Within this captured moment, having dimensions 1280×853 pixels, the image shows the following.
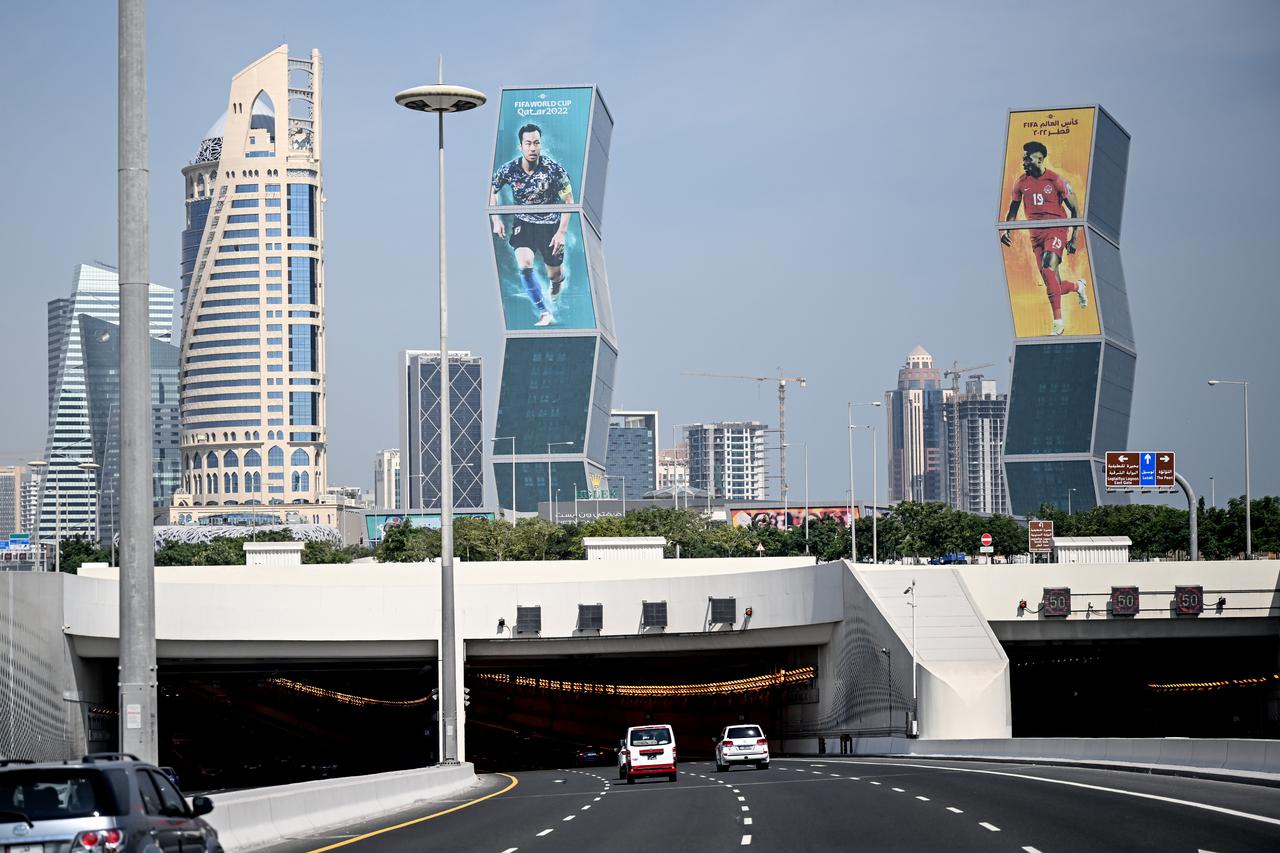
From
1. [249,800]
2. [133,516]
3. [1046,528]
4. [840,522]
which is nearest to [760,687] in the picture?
[1046,528]

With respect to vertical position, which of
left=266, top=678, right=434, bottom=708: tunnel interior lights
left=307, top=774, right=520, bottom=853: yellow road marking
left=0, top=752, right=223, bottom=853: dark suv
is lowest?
left=266, top=678, right=434, bottom=708: tunnel interior lights

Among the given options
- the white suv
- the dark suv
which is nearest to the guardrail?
the white suv

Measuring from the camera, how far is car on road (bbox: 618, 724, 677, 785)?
5053 centimetres

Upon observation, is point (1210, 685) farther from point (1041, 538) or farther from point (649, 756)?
point (649, 756)

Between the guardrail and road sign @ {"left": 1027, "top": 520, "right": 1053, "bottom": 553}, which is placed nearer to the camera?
the guardrail

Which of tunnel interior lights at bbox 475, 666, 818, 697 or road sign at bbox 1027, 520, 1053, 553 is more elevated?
road sign at bbox 1027, 520, 1053, 553

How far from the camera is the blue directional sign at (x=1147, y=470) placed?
10125 cm

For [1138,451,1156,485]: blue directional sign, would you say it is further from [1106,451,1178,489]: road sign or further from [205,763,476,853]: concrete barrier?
[205,763,476,853]: concrete barrier

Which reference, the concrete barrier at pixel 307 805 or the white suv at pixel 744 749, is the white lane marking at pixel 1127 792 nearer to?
the white suv at pixel 744 749

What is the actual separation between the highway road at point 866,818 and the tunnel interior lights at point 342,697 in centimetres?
6621

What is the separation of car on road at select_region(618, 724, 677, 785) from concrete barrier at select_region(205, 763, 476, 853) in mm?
8938

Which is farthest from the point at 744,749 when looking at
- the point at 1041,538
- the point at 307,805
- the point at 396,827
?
the point at 1041,538

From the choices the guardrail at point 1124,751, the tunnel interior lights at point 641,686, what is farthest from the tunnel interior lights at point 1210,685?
the guardrail at point 1124,751

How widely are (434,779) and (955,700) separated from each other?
26.5 m
